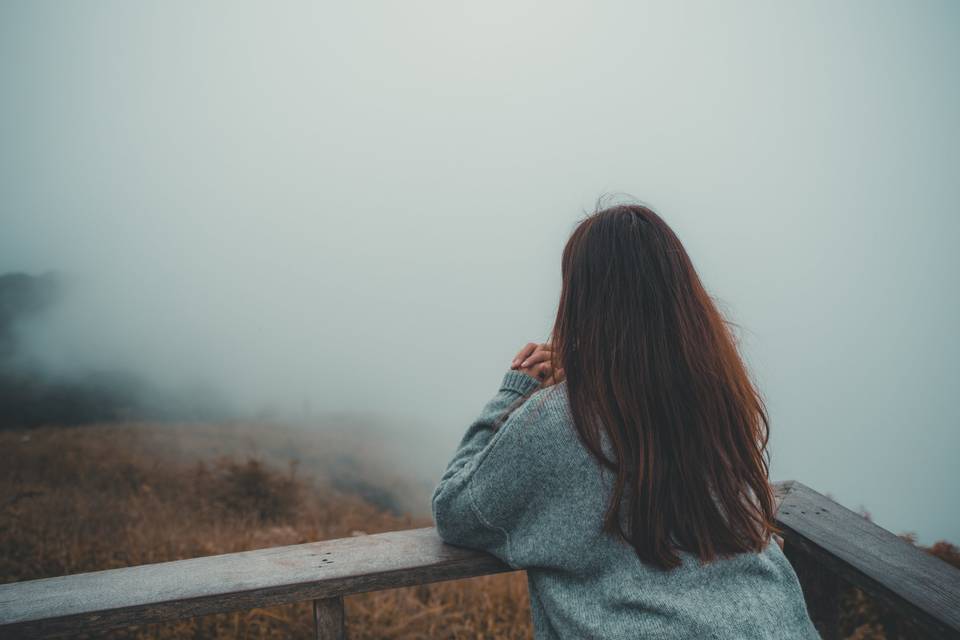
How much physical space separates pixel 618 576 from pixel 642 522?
127mm

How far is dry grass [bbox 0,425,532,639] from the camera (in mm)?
2658

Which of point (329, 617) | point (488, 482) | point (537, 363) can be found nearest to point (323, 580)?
point (329, 617)

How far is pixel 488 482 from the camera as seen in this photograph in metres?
1.15

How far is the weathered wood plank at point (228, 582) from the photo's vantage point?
1079 mm

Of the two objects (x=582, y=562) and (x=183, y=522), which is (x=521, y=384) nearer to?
(x=582, y=562)

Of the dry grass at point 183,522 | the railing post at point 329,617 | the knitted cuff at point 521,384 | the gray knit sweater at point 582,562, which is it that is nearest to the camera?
the gray knit sweater at point 582,562

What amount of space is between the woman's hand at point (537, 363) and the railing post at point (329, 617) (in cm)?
67

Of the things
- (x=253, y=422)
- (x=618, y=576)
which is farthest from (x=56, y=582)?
(x=253, y=422)

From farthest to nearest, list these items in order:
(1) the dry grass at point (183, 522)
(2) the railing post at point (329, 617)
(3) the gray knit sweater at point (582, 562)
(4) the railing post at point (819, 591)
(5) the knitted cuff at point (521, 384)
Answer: (1) the dry grass at point (183, 522), (4) the railing post at point (819, 591), (5) the knitted cuff at point (521, 384), (2) the railing post at point (329, 617), (3) the gray knit sweater at point (582, 562)

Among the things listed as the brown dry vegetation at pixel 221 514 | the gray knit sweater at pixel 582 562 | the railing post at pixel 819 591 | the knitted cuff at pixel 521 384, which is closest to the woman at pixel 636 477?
the gray knit sweater at pixel 582 562

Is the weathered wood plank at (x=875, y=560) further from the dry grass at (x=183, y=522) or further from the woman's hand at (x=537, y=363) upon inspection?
the dry grass at (x=183, y=522)

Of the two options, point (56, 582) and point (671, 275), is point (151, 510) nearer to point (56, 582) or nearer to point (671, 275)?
point (56, 582)

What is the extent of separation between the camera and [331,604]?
4.08 ft

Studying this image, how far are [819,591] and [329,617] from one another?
4.47ft
